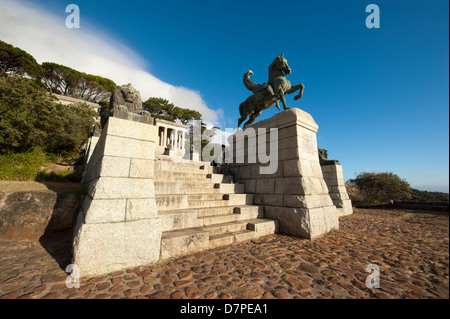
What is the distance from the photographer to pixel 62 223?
4145 millimetres

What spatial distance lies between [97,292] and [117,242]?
678 millimetres

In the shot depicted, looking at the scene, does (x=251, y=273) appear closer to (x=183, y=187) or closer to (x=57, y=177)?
(x=183, y=187)

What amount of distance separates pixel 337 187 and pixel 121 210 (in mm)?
9120

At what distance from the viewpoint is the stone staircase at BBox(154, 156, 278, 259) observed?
3.50 m

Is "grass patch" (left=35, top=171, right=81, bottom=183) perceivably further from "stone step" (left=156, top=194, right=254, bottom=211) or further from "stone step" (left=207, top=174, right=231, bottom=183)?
"stone step" (left=207, top=174, right=231, bottom=183)

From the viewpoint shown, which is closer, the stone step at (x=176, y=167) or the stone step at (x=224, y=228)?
the stone step at (x=224, y=228)

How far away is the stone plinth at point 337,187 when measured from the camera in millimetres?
8453

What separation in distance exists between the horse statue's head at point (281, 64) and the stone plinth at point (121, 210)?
612cm

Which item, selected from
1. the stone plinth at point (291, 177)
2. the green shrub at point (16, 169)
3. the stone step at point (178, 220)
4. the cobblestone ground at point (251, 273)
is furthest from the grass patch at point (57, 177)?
the stone plinth at point (291, 177)

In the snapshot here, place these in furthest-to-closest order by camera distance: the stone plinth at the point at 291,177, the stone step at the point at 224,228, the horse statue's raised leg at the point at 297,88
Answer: the horse statue's raised leg at the point at 297,88, the stone plinth at the point at 291,177, the stone step at the point at 224,228

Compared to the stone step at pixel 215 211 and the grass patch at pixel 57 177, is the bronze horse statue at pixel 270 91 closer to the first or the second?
the stone step at pixel 215 211

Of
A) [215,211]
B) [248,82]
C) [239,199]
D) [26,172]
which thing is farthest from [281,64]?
[26,172]

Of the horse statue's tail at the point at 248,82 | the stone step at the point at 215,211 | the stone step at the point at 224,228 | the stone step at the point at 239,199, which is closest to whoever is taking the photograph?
the stone step at the point at 224,228

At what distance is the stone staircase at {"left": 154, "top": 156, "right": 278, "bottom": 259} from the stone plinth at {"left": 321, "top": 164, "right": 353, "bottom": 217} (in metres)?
5.18
